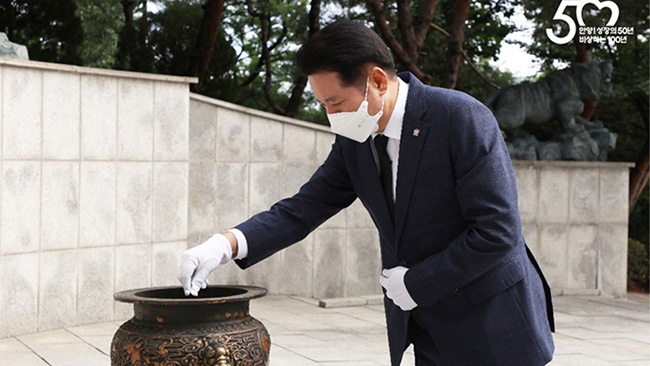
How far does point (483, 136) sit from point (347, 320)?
20.6ft

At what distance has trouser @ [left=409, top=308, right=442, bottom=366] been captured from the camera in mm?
3043

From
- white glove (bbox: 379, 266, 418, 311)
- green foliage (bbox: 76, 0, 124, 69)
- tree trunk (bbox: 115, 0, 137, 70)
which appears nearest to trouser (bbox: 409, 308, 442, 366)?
white glove (bbox: 379, 266, 418, 311)

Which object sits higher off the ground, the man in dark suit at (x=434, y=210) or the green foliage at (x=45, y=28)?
the green foliage at (x=45, y=28)

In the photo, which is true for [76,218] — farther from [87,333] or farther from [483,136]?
[483,136]

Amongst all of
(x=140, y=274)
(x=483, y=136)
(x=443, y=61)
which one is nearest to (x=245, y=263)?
(x=483, y=136)

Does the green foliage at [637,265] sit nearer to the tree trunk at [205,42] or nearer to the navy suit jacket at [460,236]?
the tree trunk at [205,42]

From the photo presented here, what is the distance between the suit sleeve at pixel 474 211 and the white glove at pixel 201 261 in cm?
64

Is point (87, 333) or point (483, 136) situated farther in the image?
point (87, 333)

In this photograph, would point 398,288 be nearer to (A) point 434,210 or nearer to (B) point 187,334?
(A) point 434,210

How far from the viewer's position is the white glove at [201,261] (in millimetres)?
3074

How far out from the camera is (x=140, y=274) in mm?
8492

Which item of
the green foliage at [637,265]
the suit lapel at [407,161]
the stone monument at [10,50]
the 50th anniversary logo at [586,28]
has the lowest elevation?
the green foliage at [637,265]

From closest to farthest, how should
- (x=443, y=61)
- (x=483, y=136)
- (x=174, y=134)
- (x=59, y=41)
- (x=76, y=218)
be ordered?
(x=483, y=136), (x=76, y=218), (x=174, y=134), (x=59, y=41), (x=443, y=61)

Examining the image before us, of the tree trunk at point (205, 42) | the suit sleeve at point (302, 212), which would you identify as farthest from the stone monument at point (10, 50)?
the suit sleeve at point (302, 212)
